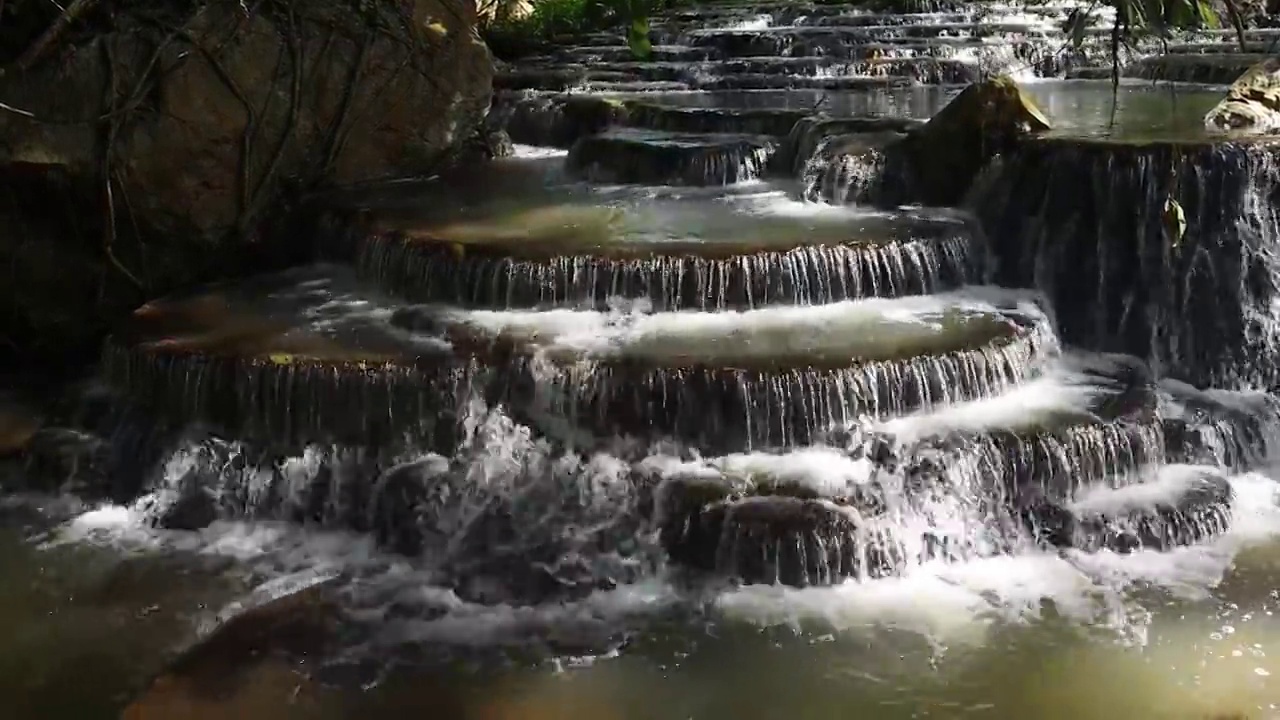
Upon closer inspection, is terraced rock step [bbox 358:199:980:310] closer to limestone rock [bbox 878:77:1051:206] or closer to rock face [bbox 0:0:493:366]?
limestone rock [bbox 878:77:1051:206]

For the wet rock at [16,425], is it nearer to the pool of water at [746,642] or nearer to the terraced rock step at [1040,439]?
the pool of water at [746,642]

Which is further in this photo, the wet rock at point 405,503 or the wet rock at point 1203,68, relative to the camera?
the wet rock at point 1203,68

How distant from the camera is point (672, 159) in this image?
370 inches

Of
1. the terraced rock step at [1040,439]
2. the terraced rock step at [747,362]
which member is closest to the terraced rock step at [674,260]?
the terraced rock step at [747,362]

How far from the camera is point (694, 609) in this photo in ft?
17.1

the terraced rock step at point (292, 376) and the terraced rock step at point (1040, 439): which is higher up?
the terraced rock step at point (292, 376)

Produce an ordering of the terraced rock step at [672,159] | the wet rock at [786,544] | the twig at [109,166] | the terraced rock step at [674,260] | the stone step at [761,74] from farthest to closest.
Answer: the stone step at [761,74] < the terraced rock step at [672,159] < the twig at [109,166] < the terraced rock step at [674,260] < the wet rock at [786,544]

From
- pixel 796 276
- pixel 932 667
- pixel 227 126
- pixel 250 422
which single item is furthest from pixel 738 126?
pixel 932 667

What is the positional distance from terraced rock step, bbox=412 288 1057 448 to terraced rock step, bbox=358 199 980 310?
0.16 metres

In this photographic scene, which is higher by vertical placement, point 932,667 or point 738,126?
point 738,126

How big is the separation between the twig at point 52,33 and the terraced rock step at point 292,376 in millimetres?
1749

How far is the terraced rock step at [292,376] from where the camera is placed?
20.2ft

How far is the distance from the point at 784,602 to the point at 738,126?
570cm

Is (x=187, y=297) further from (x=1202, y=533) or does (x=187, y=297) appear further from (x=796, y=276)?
(x=1202, y=533)
